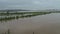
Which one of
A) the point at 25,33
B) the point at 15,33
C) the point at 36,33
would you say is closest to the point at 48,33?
the point at 36,33

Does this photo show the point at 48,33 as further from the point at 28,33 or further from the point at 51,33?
the point at 28,33

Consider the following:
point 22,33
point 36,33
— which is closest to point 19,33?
point 22,33

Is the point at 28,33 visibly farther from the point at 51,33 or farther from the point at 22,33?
the point at 51,33

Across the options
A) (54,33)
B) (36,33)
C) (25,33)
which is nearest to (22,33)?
(25,33)

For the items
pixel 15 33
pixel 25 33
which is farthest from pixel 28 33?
pixel 15 33

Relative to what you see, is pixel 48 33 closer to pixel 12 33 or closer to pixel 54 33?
pixel 54 33

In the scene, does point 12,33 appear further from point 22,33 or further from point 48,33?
point 48,33
